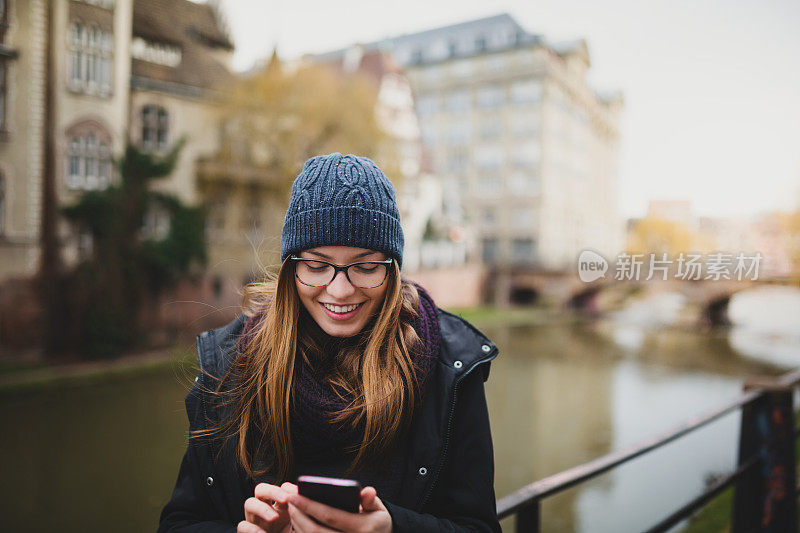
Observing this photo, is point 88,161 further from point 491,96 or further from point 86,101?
point 491,96

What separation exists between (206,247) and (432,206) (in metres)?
12.0

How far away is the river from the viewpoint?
21.6ft

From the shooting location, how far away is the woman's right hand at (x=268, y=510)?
102 centimetres

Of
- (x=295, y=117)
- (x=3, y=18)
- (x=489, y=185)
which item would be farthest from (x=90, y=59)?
(x=489, y=185)

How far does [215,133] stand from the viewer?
15.4m

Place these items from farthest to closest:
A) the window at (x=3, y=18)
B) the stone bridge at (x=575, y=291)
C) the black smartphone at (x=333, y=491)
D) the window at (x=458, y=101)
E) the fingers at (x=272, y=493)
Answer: the window at (x=458, y=101), the stone bridge at (x=575, y=291), the window at (x=3, y=18), the fingers at (x=272, y=493), the black smartphone at (x=333, y=491)

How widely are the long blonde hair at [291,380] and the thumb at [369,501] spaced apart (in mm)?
171

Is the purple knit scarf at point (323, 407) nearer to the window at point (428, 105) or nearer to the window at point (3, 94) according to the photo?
the window at point (3, 94)

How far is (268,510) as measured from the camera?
40.3 inches

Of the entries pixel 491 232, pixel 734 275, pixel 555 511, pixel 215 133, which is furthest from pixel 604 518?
pixel 491 232

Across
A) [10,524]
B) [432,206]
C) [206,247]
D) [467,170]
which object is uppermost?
[467,170]

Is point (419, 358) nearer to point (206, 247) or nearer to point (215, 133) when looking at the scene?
point (206, 247)

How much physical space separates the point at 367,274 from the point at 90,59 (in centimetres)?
1460
